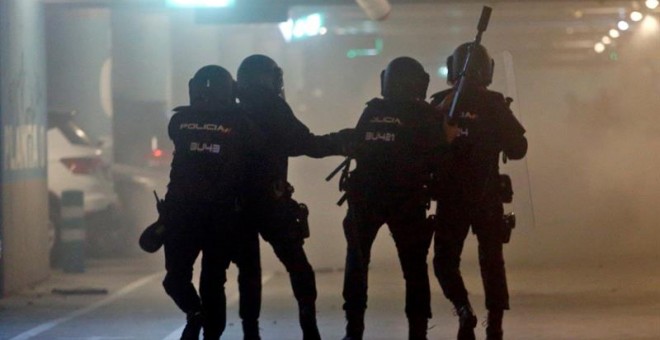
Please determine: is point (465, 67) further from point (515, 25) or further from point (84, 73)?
point (84, 73)

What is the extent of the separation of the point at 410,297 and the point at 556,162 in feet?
34.0

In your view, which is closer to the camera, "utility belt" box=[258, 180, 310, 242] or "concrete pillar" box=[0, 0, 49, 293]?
"utility belt" box=[258, 180, 310, 242]

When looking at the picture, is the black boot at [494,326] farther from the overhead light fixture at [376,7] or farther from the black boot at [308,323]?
the overhead light fixture at [376,7]

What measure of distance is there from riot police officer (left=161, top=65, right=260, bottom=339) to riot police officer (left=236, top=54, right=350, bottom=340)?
0.15 m

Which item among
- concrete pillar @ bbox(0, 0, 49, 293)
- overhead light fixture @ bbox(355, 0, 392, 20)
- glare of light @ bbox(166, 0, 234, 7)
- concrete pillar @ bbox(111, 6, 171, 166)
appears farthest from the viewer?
concrete pillar @ bbox(111, 6, 171, 166)

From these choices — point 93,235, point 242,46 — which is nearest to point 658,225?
point 242,46

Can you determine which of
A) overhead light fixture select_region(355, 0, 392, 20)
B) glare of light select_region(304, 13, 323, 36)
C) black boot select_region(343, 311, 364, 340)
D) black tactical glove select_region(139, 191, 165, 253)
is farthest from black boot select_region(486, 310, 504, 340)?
glare of light select_region(304, 13, 323, 36)

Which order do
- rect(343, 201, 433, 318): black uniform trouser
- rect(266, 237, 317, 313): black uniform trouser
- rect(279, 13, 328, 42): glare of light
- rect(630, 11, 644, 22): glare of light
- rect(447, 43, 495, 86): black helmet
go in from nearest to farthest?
1. rect(266, 237, 317, 313): black uniform trouser
2. rect(343, 201, 433, 318): black uniform trouser
3. rect(447, 43, 495, 86): black helmet
4. rect(279, 13, 328, 42): glare of light
5. rect(630, 11, 644, 22): glare of light

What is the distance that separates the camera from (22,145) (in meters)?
15.4

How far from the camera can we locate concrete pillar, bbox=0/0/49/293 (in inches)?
574

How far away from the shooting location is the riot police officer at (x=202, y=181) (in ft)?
29.7

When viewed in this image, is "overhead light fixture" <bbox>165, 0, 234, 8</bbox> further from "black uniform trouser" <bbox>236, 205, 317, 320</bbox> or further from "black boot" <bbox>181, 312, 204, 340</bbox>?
"black boot" <bbox>181, 312, 204, 340</bbox>

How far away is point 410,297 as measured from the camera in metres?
9.32

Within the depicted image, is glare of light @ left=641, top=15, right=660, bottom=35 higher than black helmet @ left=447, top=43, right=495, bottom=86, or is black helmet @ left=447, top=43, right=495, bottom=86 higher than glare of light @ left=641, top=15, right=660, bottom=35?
glare of light @ left=641, top=15, right=660, bottom=35
